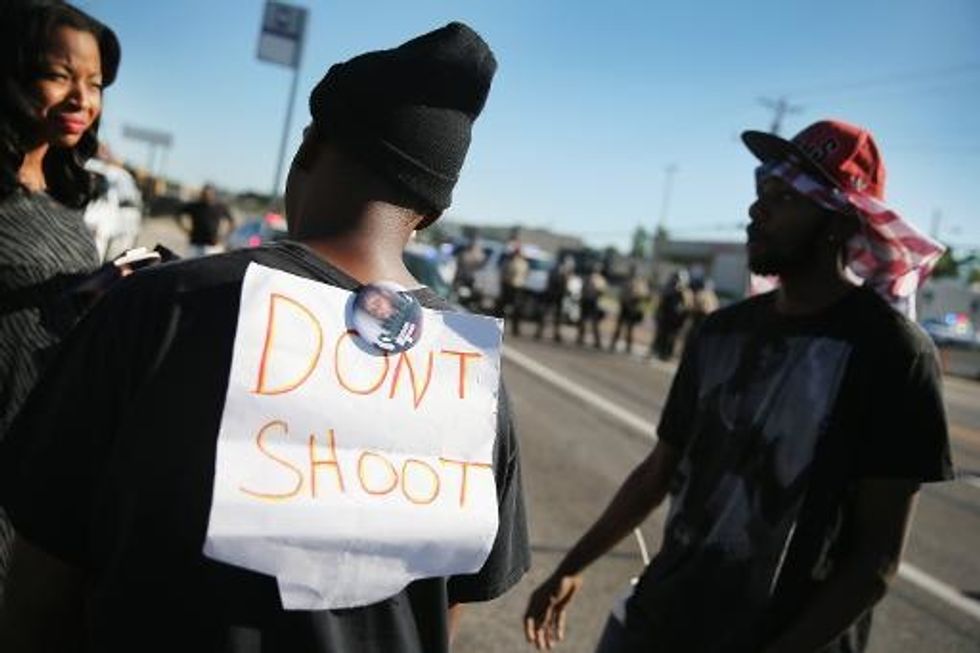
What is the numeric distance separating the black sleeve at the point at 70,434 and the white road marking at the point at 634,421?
9.75 ft

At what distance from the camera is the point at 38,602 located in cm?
115

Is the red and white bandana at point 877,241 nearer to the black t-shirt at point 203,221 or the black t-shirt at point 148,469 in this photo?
the black t-shirt at point 148,469

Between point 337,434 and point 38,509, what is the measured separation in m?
0.39

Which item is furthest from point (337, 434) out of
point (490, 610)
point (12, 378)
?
point (490, 610)

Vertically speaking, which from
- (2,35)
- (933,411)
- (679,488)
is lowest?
(679,488)

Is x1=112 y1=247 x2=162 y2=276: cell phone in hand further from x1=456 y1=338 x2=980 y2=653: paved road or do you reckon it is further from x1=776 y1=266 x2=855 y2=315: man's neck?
x1=456 y1=338 x2=980 y2=653: paved road

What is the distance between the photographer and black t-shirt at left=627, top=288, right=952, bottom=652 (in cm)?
181

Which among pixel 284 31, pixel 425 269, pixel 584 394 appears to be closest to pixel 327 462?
pixel 584 394

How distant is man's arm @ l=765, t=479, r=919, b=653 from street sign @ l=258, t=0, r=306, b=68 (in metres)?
14.6

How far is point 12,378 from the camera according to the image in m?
1.75

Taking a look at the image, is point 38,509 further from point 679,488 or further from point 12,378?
point 679,488

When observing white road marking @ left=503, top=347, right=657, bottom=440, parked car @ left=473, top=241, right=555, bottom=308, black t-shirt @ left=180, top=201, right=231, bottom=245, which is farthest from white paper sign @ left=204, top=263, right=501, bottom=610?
parked car @ left=473, top=241, right=555, bottom=308

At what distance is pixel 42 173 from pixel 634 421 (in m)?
8.08

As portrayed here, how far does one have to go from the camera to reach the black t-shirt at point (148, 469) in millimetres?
1052
